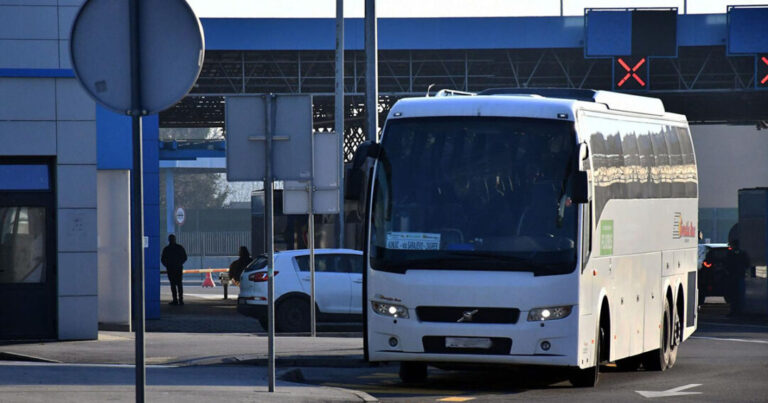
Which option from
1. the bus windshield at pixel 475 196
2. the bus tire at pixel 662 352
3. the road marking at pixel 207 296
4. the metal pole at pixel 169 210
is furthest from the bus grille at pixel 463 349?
the metal pole at pixel 169 210

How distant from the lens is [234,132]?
13.3m

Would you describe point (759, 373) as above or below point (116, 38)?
below

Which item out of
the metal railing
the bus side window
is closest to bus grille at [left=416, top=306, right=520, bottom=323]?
the bus side window

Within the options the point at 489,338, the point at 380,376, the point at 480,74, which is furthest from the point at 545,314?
the point at 480,74

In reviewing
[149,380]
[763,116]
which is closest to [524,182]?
[149,380]

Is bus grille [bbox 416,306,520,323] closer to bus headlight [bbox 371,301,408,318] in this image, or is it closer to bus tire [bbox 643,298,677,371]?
bus headlight [bbox 371,301,408,318]

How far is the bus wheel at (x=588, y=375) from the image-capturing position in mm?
14859

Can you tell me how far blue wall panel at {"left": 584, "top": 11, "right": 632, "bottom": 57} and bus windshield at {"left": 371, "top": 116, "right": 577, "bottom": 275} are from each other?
30137 mm

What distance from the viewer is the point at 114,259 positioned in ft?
87.5

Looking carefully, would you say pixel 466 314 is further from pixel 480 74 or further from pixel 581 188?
pixel 480 74

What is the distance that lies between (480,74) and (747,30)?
1122 cm

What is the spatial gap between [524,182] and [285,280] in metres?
11.4

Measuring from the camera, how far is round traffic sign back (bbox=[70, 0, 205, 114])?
7.74 meters

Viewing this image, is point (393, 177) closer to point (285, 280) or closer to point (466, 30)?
point (285, 280)
